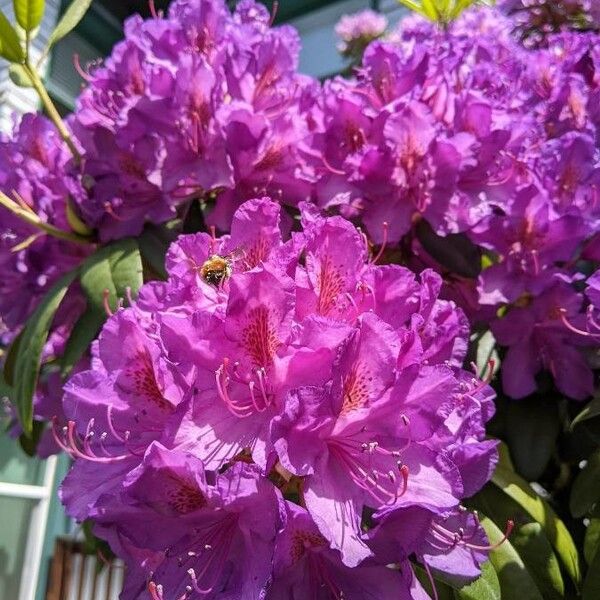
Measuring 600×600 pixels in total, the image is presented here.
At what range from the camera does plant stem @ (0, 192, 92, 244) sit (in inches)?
35.2

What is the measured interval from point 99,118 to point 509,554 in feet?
2.09

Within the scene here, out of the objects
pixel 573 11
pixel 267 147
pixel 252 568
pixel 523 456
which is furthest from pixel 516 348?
pixel 573 11

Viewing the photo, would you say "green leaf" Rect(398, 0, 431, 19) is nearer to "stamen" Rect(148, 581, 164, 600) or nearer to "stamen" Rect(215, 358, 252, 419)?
"stamen" Rect(215, 358, 252, 419)

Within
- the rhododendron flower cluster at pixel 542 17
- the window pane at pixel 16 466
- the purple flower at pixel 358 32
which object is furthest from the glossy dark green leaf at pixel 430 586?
the window pane at pixel 16 466

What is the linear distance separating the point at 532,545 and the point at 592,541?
54mm

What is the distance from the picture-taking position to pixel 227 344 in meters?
0.56

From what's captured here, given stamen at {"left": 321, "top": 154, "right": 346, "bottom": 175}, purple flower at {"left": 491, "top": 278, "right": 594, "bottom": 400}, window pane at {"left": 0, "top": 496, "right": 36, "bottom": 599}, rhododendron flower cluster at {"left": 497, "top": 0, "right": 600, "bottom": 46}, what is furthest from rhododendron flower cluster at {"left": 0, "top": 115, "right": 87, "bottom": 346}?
window pane at {"left": 0, "top": 496, "right": 36, "bottom": 599}

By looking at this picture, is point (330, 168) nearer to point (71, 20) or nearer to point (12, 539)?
point (71, 20)

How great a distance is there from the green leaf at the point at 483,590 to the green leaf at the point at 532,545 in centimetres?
9

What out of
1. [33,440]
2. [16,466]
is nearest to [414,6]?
[33,440]

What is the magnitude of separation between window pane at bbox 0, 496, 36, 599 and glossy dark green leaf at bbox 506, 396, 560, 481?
9.03ft

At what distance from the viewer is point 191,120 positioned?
87 centimetres

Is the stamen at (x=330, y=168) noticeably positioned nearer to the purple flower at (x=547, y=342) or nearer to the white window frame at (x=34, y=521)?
the purple flower at (x=547, y=342)

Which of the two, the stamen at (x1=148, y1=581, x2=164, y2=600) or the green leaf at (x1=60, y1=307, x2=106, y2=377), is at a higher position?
the stamen at (x1=148, y1=581, x2=164, y2=600)
